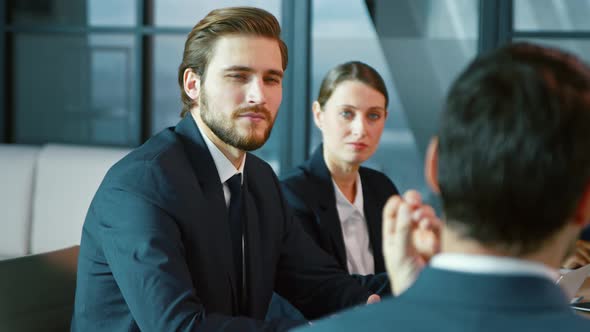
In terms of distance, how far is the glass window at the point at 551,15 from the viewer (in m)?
3.92

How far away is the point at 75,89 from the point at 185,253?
9.93ft

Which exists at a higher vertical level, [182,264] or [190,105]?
[190,105]

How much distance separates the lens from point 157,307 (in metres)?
1.54

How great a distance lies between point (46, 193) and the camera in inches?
141

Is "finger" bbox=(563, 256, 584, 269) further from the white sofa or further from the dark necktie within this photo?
the white sofa

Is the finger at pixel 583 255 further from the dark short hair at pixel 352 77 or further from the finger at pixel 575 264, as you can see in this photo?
the dark short hair at pixel 352 77

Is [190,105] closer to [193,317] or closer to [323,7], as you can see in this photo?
[193,317]

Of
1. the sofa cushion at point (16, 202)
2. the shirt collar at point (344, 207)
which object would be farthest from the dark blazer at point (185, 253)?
the sofa cushion at point (16, 202)

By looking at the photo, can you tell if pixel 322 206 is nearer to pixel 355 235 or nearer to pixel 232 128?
pixel 355 235

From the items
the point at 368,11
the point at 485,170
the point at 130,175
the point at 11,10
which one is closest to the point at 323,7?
the point at 368,11

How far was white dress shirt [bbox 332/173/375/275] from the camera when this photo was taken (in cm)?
257

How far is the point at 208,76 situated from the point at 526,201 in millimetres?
1279

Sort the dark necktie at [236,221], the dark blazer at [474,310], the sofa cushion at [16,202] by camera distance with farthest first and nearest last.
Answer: the sofa cushion at [16,202] < the dark necktie at [236,221] < the dark blazer at [474,310]

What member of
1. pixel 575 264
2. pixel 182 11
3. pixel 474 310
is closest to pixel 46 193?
pixel 182 11
